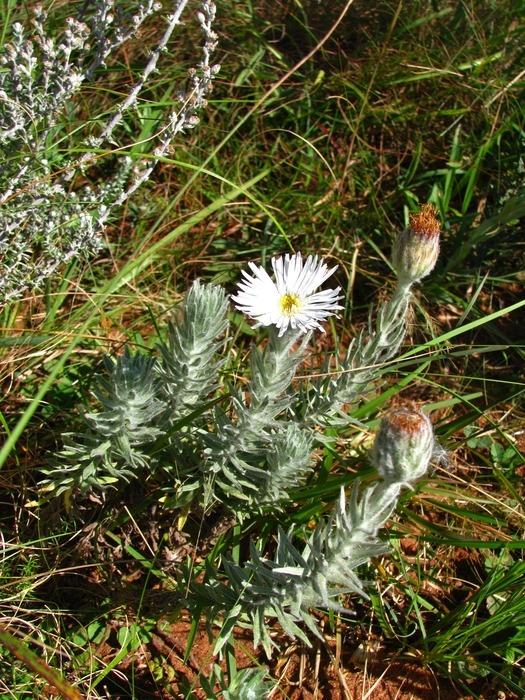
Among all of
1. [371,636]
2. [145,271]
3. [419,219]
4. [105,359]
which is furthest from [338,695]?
[145,271]

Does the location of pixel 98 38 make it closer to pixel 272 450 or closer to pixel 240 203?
pixel 240 203

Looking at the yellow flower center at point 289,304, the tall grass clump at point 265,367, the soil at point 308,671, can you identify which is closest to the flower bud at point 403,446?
the tall grass clump at point 265,367

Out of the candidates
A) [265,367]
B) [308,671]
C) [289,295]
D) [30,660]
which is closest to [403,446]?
[265,367]

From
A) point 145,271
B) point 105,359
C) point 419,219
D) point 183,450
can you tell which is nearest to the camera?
point 419,219

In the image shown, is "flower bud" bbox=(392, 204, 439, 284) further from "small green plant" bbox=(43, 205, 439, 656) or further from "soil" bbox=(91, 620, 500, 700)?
"soil" bbox=(91, 620, 500, 700)

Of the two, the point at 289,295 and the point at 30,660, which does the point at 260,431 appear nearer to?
the point at 289,295

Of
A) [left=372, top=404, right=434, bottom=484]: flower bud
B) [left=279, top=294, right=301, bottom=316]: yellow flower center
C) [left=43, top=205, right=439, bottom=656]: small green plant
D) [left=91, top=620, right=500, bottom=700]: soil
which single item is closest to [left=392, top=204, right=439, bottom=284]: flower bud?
[left=43, top=205, right=439, bottom=656]: small green plant
